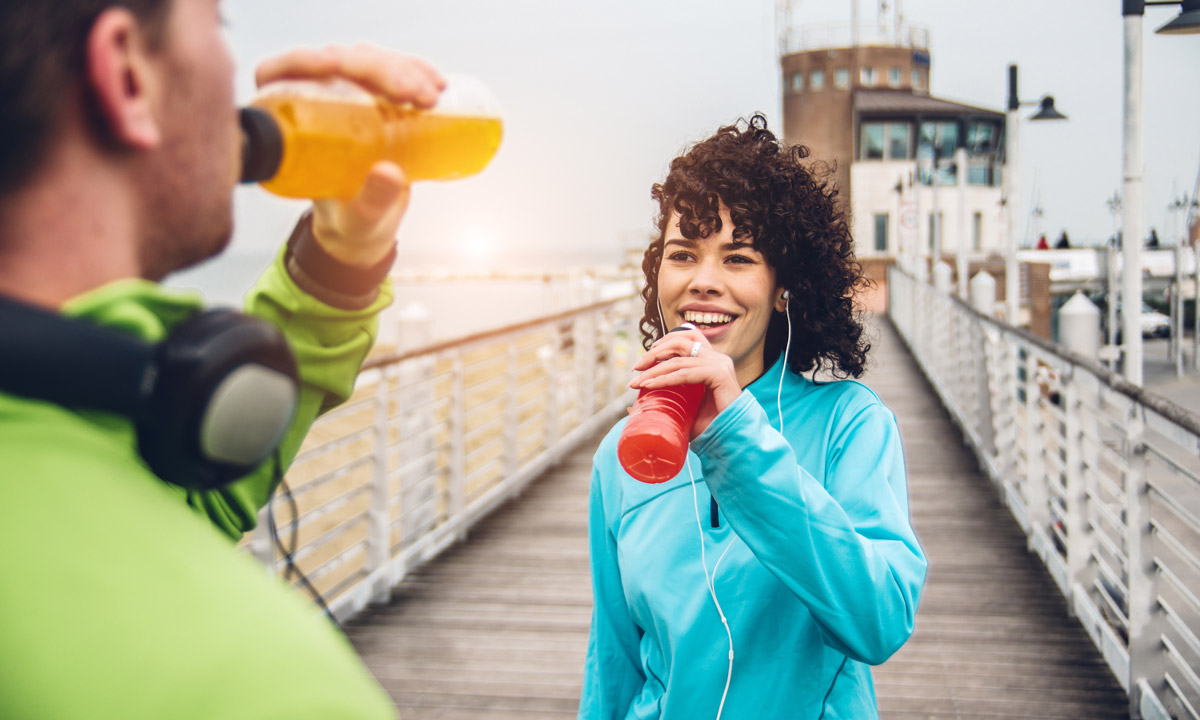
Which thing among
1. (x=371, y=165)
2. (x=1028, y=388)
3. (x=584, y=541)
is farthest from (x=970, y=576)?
(x=371, y=165)

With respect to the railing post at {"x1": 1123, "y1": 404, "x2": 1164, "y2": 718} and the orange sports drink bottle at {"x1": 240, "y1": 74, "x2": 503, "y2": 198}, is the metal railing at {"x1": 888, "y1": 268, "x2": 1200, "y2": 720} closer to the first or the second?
the railing post at {"x1": 1123, "y1": 404, "x2": 1164, "y2": 718}

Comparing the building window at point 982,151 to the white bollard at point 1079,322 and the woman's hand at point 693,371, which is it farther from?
the woman's hand at point 693,371

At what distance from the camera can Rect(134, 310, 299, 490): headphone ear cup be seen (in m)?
0.62

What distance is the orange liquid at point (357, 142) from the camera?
3.27ft

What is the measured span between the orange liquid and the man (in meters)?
0.25

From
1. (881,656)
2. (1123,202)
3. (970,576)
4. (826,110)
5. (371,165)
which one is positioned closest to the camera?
(371,165)

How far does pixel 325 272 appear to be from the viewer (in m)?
1.25

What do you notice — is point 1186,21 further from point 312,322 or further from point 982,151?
point 982,151

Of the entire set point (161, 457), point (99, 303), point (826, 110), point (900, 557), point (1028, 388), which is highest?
point (826, 110)

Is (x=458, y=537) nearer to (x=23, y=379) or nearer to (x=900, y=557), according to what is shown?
(x=900, y=557)

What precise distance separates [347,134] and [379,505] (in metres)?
4.17

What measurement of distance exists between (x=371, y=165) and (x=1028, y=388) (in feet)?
17.7

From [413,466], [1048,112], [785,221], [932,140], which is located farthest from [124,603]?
[932,140]

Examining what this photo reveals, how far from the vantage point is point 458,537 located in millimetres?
6004
